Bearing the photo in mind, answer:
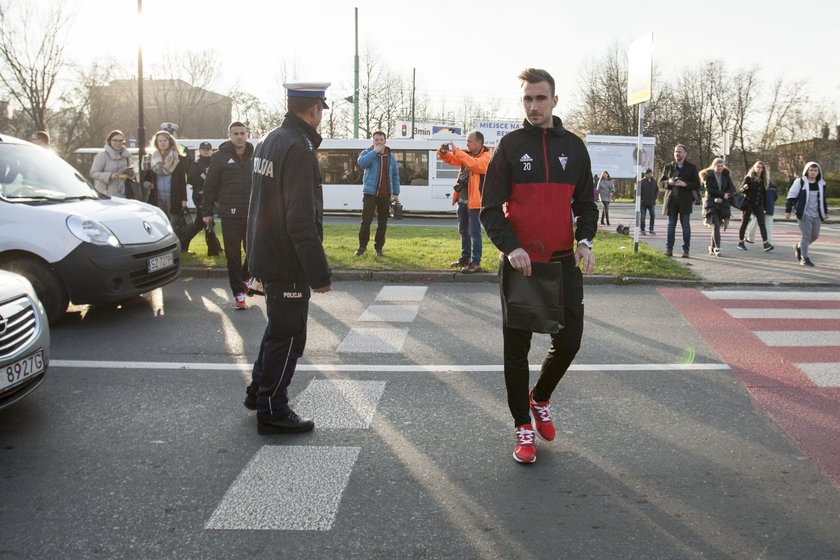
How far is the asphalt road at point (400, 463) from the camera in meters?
2.88

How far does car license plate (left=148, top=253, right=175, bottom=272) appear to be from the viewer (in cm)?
723

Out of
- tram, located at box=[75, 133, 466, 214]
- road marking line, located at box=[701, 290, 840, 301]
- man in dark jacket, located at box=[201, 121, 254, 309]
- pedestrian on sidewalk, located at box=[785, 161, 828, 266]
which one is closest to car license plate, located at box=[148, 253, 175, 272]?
man in dark jacket, located at box=[201, 121, 254, 309]

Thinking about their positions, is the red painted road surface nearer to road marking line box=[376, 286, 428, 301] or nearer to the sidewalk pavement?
the sidewalk pavement

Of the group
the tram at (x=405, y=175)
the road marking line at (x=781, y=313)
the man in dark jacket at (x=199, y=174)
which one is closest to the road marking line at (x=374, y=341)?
the road marking line at (x=781, y=313)

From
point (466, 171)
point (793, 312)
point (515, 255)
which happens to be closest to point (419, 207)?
point (466, 171)

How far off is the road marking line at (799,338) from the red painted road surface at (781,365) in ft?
0.37

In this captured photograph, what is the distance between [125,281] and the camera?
6902 mm

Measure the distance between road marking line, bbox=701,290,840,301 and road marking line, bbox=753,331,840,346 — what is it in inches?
76.2

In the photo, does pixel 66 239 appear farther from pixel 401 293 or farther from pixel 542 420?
pixel 542 420

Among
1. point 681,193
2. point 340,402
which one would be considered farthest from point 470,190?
point 340,402

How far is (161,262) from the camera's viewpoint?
7.39 m

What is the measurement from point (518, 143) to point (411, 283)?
6.27 m

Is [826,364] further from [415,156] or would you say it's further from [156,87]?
[156,87]

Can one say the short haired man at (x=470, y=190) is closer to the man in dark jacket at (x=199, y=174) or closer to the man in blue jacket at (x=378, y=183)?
the man in blue jacket at (x=378, y=183)
